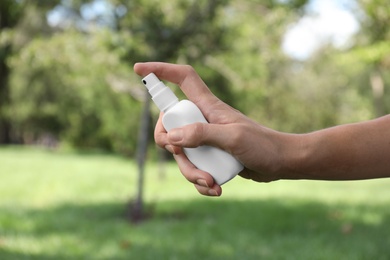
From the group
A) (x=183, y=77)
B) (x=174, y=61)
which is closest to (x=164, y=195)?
(x=174, y=61)

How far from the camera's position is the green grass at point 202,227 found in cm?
530

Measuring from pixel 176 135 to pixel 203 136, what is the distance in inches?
2.8

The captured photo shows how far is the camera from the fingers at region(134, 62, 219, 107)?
169 cm

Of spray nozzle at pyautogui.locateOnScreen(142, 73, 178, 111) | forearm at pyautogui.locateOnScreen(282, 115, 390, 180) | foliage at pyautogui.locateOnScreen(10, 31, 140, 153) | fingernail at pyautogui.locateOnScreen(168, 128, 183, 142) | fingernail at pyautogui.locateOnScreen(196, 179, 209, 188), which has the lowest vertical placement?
foliage at pyautogui.locateOnScreen(10, 31, 140, 153)

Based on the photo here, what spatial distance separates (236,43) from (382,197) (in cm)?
629

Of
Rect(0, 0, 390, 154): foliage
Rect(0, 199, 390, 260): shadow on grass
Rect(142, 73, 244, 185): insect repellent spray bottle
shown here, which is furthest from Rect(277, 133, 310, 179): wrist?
Rect(0, 0, 390, 154): foliage

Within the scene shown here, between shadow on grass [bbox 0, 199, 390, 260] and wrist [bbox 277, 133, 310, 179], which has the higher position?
wrist [bbox 277, 133, 310, 179]

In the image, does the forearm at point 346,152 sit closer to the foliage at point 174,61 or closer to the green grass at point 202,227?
the green grass at point 202,227

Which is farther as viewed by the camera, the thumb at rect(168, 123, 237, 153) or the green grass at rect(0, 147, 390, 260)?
the green grass at rect(0, 147, 390, 260)

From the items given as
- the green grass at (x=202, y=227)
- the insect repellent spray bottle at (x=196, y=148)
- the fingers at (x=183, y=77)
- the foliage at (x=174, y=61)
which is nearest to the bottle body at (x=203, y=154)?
the insect repellent spray bottle at (x=196, y=148)

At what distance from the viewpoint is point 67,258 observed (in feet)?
16.5

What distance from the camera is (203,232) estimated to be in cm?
636

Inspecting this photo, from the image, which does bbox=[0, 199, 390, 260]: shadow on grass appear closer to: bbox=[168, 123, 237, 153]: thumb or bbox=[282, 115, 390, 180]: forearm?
bbox=[282, 115, 390, 180]: forearm

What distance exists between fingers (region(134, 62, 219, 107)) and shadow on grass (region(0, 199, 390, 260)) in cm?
353
